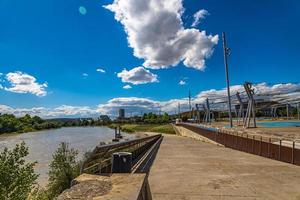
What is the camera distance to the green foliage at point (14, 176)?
317 inches

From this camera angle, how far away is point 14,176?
8625 mm

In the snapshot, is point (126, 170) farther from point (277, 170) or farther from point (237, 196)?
point (277, 170)

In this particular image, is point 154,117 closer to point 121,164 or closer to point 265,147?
point 265,147

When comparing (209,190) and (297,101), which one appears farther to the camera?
(297,101)

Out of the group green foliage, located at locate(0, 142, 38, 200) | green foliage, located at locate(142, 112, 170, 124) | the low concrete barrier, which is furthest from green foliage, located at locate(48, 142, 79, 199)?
green foliage, located at locate(142, 112, 170, 124)

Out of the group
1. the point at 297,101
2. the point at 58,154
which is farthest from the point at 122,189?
the point at 297,101

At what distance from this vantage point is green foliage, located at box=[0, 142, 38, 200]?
805 centimetres

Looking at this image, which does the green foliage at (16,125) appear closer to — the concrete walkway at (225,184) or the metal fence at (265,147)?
the metal fence at (265,147)

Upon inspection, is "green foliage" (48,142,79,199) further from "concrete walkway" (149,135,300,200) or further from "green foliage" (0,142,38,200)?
"concrete walkway" (149,135,300,200)

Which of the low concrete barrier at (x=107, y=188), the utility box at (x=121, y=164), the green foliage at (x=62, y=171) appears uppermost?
the utility box at (x=121, y=164)

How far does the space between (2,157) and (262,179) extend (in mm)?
7797

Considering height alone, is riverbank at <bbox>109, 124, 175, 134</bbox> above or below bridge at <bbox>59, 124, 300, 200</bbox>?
below

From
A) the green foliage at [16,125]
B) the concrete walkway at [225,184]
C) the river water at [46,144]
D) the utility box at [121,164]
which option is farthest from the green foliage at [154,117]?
the utility box at [121,164]

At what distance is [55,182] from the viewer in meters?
17.2
